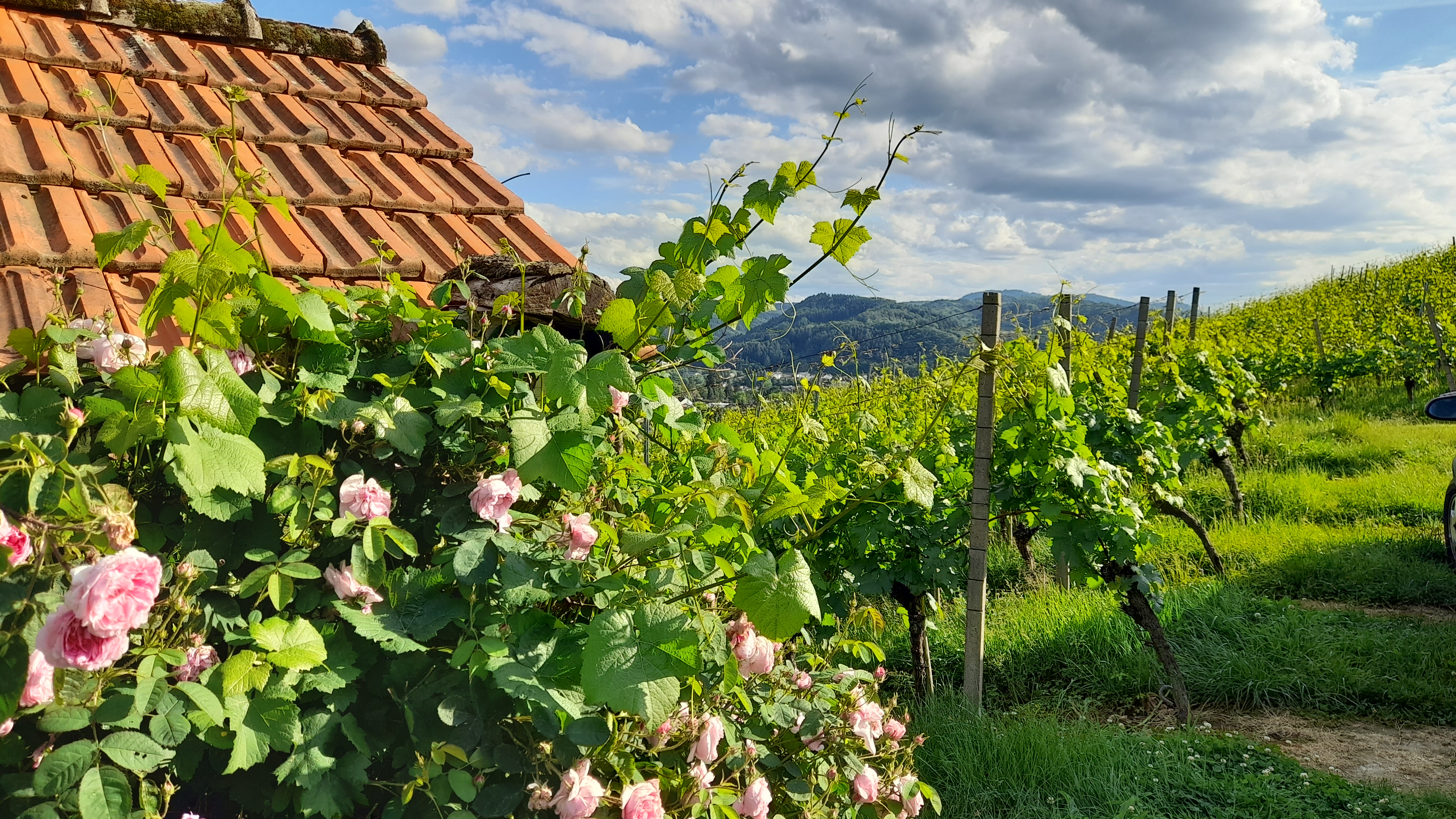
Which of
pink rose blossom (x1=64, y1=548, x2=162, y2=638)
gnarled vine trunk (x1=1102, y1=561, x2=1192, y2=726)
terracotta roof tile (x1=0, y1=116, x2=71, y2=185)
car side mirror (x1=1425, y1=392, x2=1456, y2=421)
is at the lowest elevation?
gnarled vine trunk (x1=1102, y1=561, x2=1192, y2=726)

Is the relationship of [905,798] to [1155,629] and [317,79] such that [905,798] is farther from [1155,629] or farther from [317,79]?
[317,79]

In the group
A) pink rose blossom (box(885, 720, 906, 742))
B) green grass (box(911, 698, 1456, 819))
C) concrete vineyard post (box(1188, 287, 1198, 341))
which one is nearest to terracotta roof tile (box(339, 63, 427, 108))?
pink rose blossom (box(885, 720, 906, 742))

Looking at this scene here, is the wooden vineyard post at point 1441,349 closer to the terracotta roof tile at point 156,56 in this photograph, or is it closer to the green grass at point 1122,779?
the green grass at point 1122,779

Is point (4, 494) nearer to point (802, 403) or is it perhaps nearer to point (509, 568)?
point (509, 568)

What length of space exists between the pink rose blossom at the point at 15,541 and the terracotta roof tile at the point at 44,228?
1281 mm

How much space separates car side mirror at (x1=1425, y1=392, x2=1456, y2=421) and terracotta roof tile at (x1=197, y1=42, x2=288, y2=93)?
248 inches

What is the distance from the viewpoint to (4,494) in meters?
1.19

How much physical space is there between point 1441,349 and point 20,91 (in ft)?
48.4

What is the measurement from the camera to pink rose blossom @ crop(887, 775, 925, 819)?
218cm

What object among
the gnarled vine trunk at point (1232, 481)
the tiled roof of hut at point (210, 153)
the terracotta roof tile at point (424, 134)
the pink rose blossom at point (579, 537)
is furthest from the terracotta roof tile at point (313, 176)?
the gnarled vine trunk at point (1232, 481)

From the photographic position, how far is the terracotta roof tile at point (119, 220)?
2322mm

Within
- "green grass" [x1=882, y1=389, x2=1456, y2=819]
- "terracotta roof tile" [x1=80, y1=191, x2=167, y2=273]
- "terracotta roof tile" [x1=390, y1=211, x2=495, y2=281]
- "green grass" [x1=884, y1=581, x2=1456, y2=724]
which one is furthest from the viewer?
"green grass" [x1=884, y1=581, x2=1456, y2=724]

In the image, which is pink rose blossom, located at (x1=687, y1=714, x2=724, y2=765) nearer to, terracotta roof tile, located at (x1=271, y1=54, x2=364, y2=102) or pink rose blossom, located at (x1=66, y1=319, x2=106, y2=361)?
pink rose blossom, located at (x1=66, y1=319, x2=106, y2=361)

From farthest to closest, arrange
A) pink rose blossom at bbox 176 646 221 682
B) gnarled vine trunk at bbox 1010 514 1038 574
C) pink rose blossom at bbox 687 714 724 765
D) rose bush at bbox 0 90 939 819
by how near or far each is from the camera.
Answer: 1. gnarled vine trunk at bbox 1010 514 1038 574
2. pink rose blossom at bbox 687 714 724 765
3. pink rose blossom at bbox 176 646 221 682
4. rose bush at bbox 0 90 939 819
